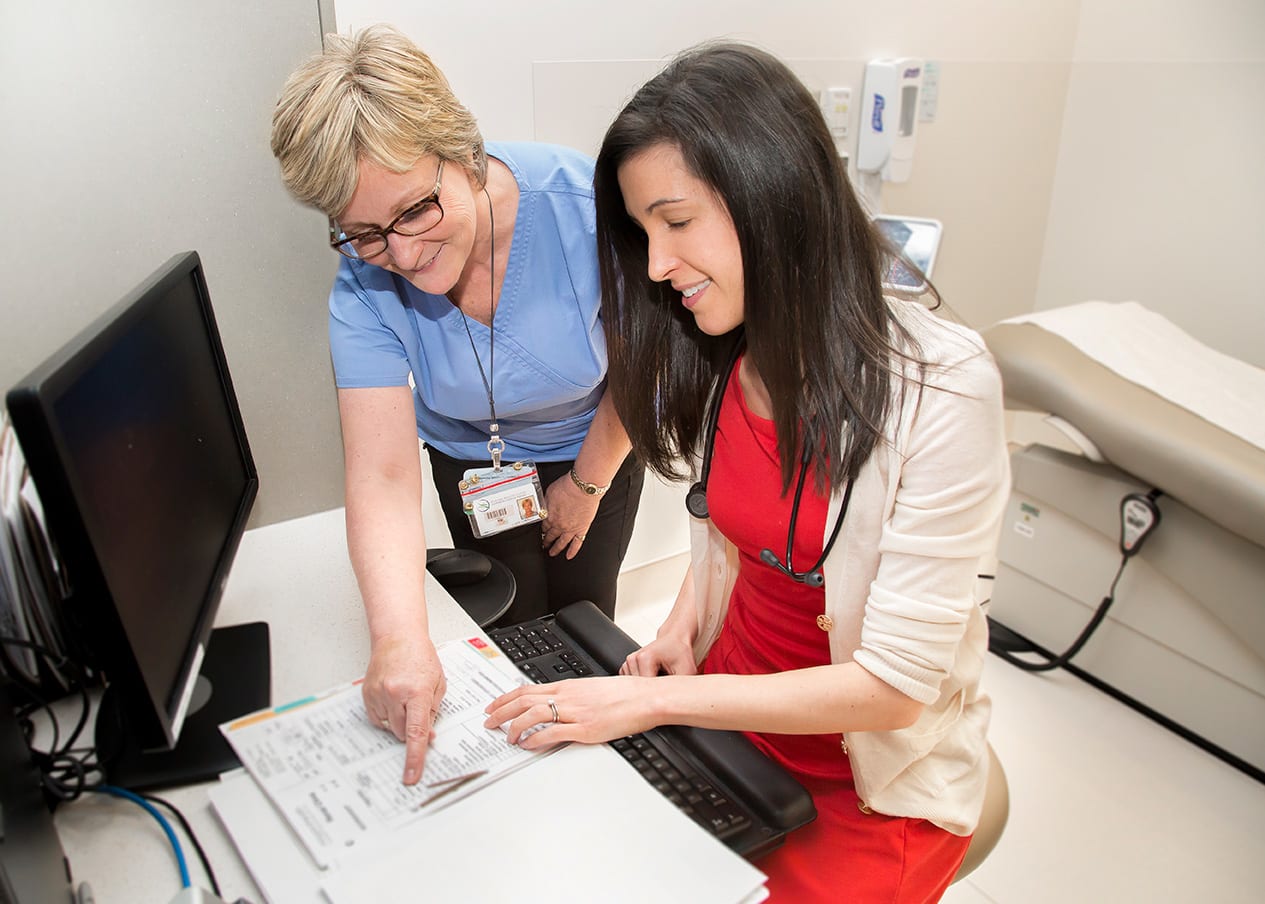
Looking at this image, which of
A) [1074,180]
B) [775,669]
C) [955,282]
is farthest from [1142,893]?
[1074,180]

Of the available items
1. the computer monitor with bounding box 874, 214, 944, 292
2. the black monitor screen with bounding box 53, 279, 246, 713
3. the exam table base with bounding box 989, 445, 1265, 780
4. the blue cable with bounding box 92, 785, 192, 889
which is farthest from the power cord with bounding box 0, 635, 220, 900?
the computer monitor with bounding box 874, 214, 944, 292

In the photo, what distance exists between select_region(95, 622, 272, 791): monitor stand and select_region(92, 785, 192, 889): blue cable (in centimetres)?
Result: 1

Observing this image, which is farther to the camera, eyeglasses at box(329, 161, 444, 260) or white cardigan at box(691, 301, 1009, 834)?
eyeglasses at box(329, 161, 444, 260)

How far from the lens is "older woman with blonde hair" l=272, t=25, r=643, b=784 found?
991 millimetres

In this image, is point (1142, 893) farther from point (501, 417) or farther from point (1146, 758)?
point (501, 417)

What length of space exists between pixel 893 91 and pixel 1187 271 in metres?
1.18

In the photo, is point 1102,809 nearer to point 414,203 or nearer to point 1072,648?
point 1072,648

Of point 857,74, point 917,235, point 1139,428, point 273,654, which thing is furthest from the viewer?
point 917,235

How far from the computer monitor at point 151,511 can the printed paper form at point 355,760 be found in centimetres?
5

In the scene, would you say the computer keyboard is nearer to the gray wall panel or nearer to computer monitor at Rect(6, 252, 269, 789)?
computer monitor at Rect(6, 252, 269, 789)

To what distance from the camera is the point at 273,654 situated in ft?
3.53

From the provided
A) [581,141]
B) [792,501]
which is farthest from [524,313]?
[581,141]

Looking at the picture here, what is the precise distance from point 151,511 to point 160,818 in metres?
0.28

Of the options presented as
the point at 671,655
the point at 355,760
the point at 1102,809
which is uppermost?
the point at 355,760
